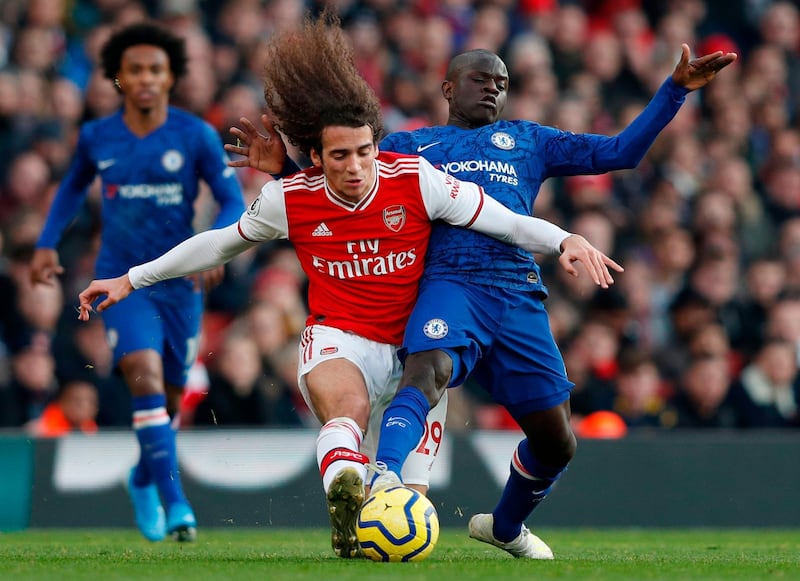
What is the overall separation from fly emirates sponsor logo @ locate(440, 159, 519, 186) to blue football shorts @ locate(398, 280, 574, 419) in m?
0.52

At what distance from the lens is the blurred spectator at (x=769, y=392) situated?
11.4 m

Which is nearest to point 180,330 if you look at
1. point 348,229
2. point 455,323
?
point 348,229

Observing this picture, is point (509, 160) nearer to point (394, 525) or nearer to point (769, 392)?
point (394, 525)

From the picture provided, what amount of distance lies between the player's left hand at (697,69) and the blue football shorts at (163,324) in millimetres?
3264

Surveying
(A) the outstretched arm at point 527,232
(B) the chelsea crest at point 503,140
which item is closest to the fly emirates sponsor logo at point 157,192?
(B) the chelsea crest at point 503,140

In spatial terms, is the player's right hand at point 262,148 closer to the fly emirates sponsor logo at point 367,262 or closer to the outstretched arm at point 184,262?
the outstretched arm at point 184,262

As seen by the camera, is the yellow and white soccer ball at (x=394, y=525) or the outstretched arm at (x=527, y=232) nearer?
the yellow and white soccer ball at (x=394, y=525)

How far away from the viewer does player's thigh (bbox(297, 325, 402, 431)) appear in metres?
6.01

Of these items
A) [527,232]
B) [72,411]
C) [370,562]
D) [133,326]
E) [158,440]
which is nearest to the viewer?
[370,562]

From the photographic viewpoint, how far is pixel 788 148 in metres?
13.8

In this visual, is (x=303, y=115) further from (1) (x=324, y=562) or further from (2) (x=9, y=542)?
(2) (x=9, y=542)

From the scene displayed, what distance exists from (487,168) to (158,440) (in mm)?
2476

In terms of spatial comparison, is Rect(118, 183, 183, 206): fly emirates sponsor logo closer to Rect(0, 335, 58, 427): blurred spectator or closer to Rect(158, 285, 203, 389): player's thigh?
Rect(158, 285, 203, 389): player's thigh

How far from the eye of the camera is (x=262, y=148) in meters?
6.57
